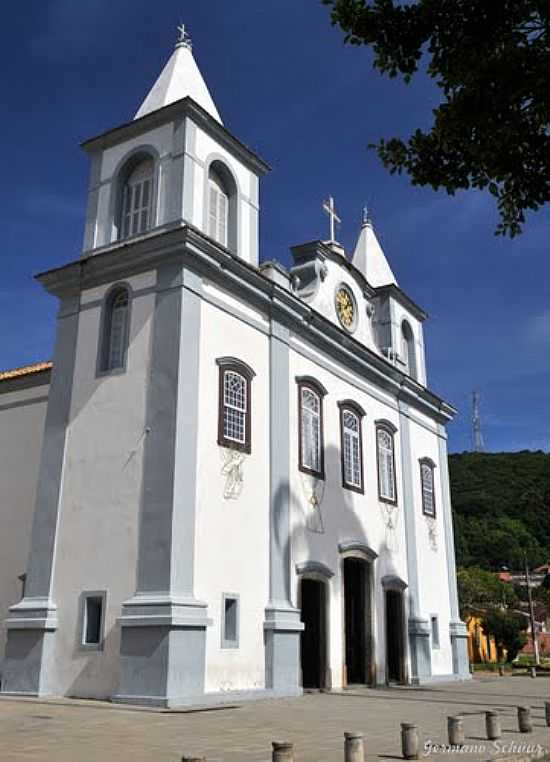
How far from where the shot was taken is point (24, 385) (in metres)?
18.7

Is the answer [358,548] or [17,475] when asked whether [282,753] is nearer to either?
[358,548]

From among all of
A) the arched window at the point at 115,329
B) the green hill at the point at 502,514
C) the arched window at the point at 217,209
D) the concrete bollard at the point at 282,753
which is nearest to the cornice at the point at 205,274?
the arched window at the point at 115,329

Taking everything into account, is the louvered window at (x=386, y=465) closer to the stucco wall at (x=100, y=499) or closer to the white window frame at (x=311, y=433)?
the white window frame at (x=311, y=433)

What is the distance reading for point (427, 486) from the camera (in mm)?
23094

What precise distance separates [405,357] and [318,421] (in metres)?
7.03

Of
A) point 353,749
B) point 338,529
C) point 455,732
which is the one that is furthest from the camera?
point 338,529

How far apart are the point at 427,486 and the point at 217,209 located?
11.1 m

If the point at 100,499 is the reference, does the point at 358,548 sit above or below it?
below

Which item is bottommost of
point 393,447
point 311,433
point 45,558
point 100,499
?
point 45,558

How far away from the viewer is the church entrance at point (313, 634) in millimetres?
16312

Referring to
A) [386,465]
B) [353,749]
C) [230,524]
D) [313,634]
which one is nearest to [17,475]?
[230,524]

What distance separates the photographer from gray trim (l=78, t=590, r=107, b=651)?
12820 mm

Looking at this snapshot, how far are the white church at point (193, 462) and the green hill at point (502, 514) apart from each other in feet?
133

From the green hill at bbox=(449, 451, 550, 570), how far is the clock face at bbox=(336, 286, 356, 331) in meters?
40.3
